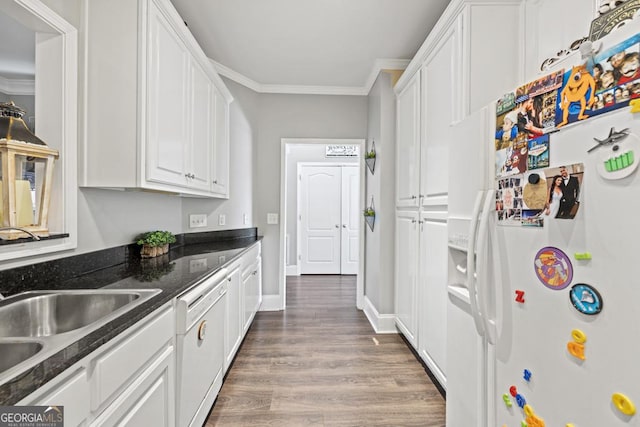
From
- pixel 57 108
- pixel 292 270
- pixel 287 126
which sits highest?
pixel 287 126

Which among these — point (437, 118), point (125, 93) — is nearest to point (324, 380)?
point (437, 118)

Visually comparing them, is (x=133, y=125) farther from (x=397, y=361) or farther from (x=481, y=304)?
(x=397, y=361)

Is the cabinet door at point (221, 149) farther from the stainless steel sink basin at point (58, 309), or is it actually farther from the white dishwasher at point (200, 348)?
the stainless steel sink basin at point (58, 309)

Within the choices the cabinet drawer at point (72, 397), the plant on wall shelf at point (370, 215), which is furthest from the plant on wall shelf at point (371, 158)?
the cabinet drawer at point (72, 397)

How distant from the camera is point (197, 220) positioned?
115 inches

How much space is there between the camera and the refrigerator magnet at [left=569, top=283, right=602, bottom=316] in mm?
812

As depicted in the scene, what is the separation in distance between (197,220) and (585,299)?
2.80 metres

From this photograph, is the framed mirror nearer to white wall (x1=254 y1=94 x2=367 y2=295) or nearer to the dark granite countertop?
the dark granite countertop

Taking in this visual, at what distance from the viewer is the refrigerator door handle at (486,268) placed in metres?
1.21

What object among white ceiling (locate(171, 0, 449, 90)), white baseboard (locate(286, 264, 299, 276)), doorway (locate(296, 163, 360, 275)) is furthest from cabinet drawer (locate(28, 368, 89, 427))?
doorway (locate(296, 163, 360, 275))

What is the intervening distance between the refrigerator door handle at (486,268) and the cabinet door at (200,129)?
1819 millimetres

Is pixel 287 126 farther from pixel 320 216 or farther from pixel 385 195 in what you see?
pixel 320 216

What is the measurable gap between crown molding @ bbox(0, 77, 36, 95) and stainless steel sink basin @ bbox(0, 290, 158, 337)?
1.09 meters

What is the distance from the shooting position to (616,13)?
3.15 feet
